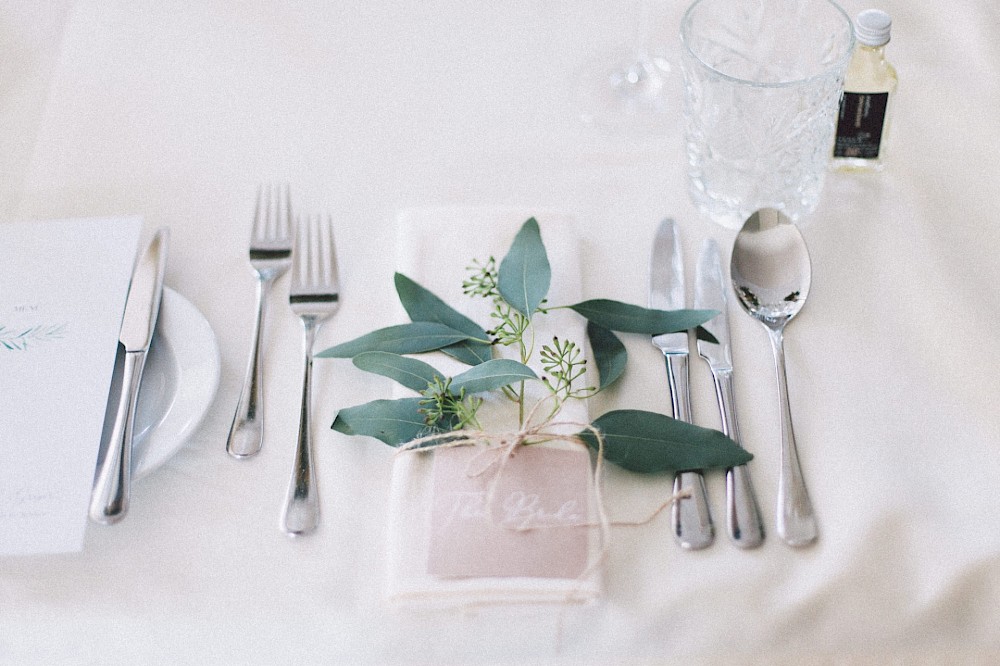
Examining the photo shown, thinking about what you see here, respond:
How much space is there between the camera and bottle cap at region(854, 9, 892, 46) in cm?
73

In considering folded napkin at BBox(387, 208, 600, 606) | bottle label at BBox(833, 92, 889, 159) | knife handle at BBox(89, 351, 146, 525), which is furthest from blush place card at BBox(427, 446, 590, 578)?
bottle label at BBox(833, 92, 889, 159)

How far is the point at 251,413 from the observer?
688 mm

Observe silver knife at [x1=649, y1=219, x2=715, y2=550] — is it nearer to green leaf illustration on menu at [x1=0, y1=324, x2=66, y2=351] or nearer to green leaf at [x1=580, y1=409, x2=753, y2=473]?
green leaf at [x1=580, y1=409, x2=753, y2=473]

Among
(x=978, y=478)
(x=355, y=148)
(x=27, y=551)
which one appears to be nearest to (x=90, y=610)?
(x=27, y=551)

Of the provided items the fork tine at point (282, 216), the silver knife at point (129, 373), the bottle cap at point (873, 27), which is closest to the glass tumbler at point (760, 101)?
the bottle cap at point (873, 27)

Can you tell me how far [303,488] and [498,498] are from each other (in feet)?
0.50

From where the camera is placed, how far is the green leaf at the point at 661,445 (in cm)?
61

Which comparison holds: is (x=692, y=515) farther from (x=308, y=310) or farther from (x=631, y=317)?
(x=308, y=310)

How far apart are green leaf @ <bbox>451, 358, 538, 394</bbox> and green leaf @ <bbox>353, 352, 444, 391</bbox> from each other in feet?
0.10

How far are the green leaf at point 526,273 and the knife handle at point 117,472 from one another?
0.97ft

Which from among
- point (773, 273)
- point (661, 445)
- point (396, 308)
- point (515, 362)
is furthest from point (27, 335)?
point (773, 273)

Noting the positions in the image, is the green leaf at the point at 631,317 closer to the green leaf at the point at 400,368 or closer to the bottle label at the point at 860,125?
the green leaf at the point at 400,368

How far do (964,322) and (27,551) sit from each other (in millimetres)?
720

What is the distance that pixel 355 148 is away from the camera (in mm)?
917
